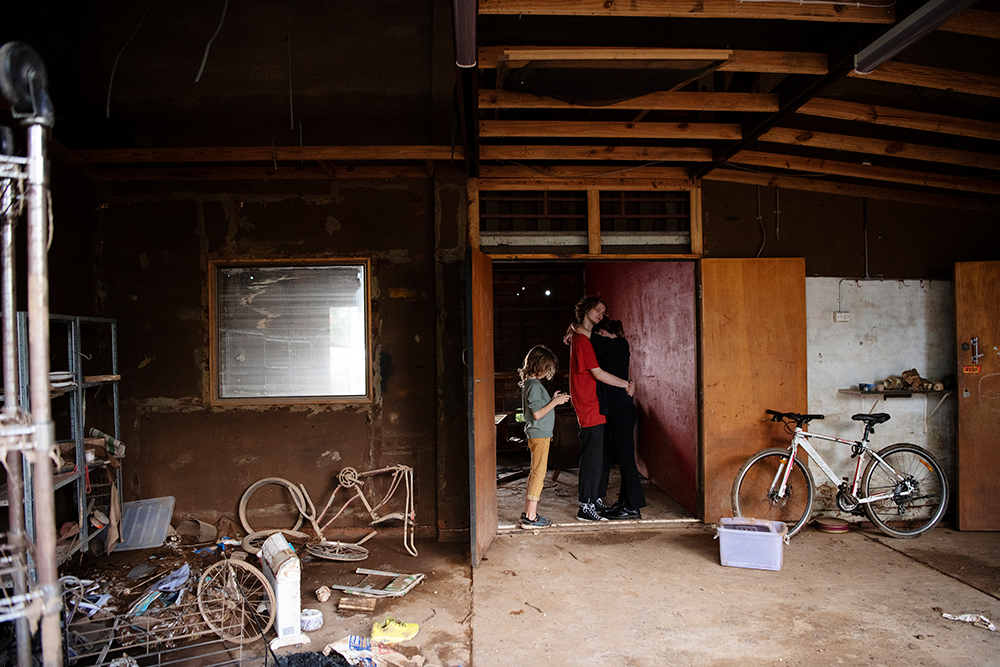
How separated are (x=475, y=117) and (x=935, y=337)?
13.7ft

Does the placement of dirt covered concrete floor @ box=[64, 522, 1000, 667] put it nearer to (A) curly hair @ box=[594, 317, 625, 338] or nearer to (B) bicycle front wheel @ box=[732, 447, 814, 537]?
(B) bicycle front wheel @ box=[732, 447, 814, 537]

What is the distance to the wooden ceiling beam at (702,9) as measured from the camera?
2.50 metres

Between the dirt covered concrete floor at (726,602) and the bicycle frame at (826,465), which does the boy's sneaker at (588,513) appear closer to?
the dirt covered concrete floor at (726,602)

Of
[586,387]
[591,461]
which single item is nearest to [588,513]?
[591,461]

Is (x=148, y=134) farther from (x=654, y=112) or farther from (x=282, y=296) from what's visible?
(x=654, y=112)

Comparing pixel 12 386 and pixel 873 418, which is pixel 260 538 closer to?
pixel 12 386

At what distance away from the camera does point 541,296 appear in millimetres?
9133

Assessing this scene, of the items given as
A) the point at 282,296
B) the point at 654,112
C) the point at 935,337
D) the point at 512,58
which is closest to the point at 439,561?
the point at 282,296

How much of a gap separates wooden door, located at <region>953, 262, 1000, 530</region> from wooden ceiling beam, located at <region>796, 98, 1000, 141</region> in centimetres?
138

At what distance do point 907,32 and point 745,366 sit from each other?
2664mm

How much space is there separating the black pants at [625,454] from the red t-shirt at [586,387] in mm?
341

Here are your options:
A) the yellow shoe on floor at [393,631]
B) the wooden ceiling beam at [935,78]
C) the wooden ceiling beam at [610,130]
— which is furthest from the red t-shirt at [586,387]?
the wooden ceiling beam at [935,78]

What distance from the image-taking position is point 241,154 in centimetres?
404

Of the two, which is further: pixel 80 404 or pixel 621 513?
pixel 621 513
